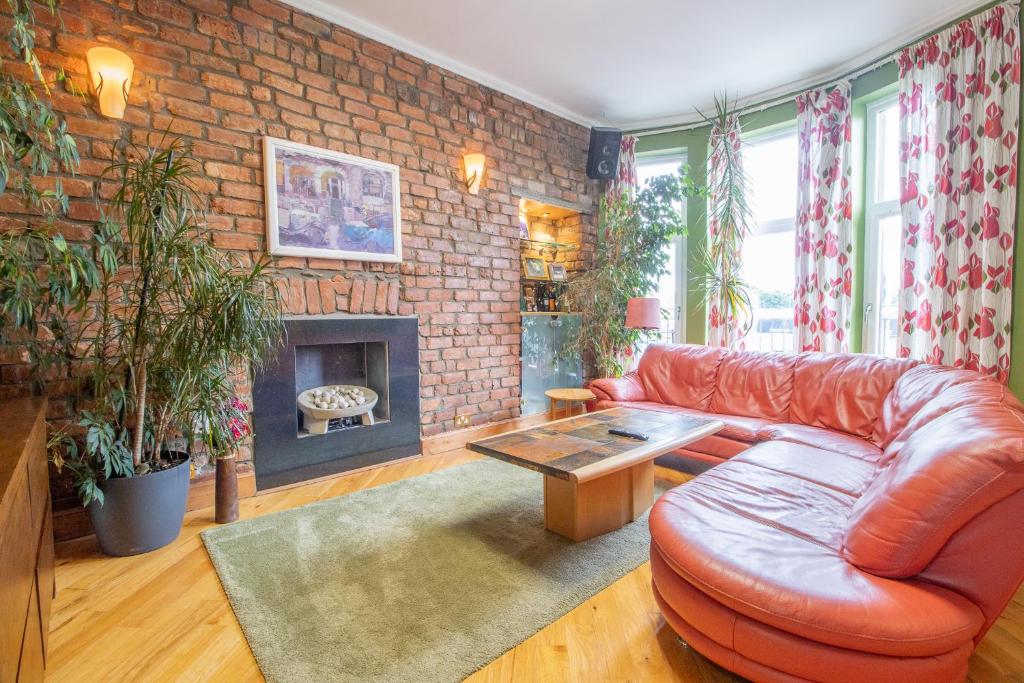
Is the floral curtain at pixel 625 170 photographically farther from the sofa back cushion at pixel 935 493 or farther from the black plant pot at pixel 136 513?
the black plant pot at pixel 136 513

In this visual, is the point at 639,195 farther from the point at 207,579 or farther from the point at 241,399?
the point at 207,579

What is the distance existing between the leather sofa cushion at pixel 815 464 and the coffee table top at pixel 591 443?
0.92ft

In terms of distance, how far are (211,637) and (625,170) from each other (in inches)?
181

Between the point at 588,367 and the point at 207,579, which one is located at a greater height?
the point at 588,367

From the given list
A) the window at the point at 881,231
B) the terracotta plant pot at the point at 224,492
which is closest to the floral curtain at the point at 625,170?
the window at the point at 881,231

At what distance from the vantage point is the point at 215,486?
7.93 feet

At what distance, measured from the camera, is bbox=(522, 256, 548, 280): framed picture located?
421 centimetres

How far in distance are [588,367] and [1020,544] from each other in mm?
3677

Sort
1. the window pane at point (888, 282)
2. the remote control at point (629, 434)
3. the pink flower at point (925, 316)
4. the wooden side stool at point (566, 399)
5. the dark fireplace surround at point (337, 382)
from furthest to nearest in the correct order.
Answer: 1. the wooden side stool at point (566, 399)
2. the window pane at point (888, 282)
3. the pink flower at point (925, 316)
4. the dark fireplace surround at point (337, 382)
5. the remote control at point (629, 434)

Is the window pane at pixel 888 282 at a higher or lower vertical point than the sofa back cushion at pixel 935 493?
higher

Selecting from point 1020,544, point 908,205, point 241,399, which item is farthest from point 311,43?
point 908,205

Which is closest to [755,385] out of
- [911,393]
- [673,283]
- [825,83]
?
[911,393]

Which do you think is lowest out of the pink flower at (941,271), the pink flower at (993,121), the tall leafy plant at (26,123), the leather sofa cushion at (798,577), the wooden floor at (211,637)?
the wooden floor at (211,637)

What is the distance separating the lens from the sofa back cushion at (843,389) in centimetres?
267
